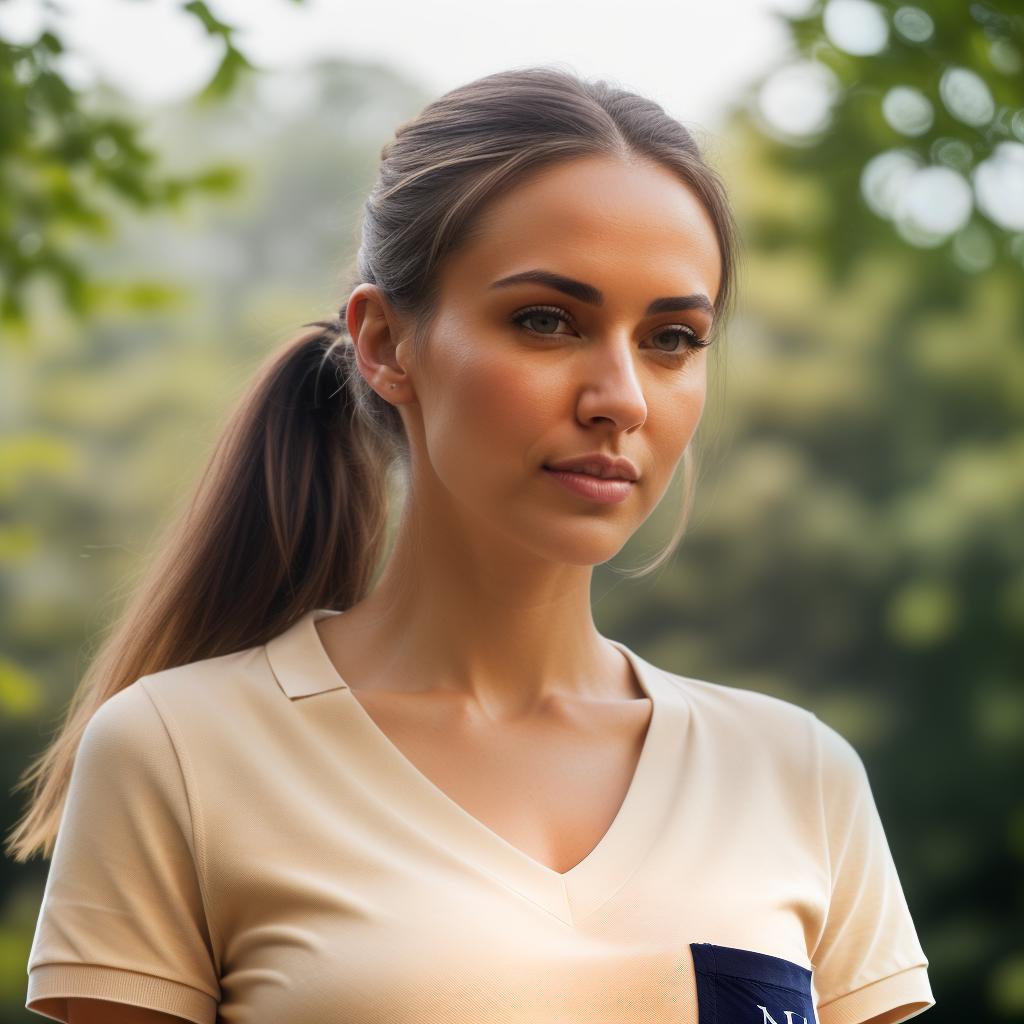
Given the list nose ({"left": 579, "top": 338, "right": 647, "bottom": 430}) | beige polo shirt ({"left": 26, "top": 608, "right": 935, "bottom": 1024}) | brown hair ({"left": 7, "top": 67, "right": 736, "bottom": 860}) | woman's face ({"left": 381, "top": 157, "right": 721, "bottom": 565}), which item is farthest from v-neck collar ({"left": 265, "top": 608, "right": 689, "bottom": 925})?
nose ({"left": 579, "top": 338, "right": 647, "bottom": 430})

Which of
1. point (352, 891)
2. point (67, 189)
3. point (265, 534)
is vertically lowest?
point (352, 891)

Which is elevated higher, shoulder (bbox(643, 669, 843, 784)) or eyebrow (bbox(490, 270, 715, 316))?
eyebrow (bbox(490, 270, 715, 316))

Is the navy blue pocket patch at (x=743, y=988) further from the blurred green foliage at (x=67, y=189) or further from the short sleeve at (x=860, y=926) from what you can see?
the blurred green foliage at (x=67, y=189)

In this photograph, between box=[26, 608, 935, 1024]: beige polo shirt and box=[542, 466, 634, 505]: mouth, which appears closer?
box=[26, 608, 935, 1024]: beige polo shirt

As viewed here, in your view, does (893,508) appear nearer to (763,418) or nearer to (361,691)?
(763,418)

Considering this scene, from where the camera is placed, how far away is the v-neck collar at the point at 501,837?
→ 1650 millimetres

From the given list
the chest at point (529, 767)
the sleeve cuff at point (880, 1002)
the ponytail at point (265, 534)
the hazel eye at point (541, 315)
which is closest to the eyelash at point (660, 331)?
the hazel eye at point (541, 315)

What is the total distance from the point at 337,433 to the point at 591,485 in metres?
0.48

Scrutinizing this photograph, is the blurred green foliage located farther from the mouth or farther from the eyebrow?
the mouth

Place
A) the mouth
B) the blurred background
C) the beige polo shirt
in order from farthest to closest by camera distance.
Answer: the blurred background, the mouth, the beige polo shirt

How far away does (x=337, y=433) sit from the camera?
2.04 meters

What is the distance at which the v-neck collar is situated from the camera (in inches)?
65.0

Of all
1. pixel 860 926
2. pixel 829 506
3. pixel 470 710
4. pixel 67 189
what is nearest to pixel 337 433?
pixel 470 710

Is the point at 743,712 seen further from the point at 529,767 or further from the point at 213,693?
the point at 213,693
